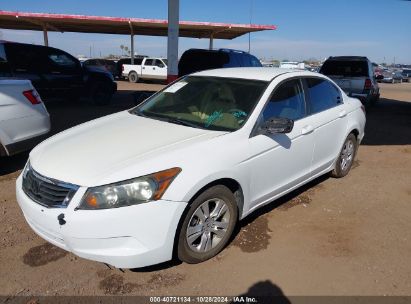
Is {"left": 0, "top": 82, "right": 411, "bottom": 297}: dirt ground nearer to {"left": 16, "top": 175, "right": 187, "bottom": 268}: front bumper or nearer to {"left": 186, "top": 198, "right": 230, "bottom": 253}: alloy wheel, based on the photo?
{"left": 186, "top": 198, "right": 230, "bottom": 253}: alloy wheel

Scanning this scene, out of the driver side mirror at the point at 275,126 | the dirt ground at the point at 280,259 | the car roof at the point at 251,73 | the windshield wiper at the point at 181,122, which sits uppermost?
the car roof at the point at 251,73

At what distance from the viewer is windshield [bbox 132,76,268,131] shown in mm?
3735

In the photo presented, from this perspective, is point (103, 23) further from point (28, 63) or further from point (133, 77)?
point (28, 63)

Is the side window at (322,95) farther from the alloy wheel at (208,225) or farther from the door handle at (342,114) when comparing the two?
the alloy wheel at (208,225)

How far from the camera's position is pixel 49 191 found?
291cm

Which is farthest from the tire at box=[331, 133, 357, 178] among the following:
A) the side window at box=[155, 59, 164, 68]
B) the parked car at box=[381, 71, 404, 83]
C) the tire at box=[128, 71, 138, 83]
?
the parked car at box=[381, 71, 404, 83]

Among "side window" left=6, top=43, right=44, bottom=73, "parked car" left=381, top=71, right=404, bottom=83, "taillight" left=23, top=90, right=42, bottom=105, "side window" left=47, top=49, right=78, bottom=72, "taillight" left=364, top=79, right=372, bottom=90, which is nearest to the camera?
"taillight" left=23, top=90, right=42, bottom=105

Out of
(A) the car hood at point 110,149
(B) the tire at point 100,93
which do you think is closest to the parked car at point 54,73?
(B) the tire at point 100,93

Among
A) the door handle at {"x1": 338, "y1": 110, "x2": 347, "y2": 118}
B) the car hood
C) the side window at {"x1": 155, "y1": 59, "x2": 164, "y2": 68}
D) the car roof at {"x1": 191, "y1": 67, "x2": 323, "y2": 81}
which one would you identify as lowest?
the side window at {"x1": 155, "y1": 59, "x2": 164, "y2": 68}

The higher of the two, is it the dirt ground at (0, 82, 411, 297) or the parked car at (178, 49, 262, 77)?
the parked car at (178, 49, 262, 77)

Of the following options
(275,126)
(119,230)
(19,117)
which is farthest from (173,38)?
(119,230)

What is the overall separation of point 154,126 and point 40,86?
8.05 metres

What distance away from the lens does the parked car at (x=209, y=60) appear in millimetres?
10102

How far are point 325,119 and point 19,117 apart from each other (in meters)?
3.92
